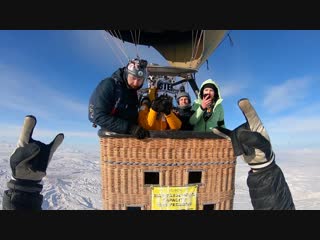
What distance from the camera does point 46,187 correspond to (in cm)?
573

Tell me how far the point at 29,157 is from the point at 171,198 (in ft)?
2.39

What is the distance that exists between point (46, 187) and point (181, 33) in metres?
4.40

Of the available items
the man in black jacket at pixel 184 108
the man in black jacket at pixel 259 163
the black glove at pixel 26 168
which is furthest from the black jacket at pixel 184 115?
the black glove at pixel 26 168

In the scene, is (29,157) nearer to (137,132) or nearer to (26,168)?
(26,168)

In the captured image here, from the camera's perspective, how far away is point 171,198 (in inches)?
55.7

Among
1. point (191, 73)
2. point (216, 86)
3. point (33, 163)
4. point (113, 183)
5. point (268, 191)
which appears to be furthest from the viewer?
point (191, 73)

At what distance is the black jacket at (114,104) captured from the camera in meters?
1.27

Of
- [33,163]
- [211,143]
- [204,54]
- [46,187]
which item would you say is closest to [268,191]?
[211,143]

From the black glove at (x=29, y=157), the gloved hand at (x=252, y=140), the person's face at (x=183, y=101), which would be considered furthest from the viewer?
the person's face at (x=183, y=101)

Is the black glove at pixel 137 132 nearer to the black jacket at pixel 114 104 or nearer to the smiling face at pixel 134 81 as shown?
the black jacket at pixel 114 104

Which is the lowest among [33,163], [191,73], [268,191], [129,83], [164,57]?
[268,191]

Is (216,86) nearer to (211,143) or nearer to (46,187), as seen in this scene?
(211,143)

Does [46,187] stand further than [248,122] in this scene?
Yes

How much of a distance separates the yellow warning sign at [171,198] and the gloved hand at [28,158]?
1.85 feet
